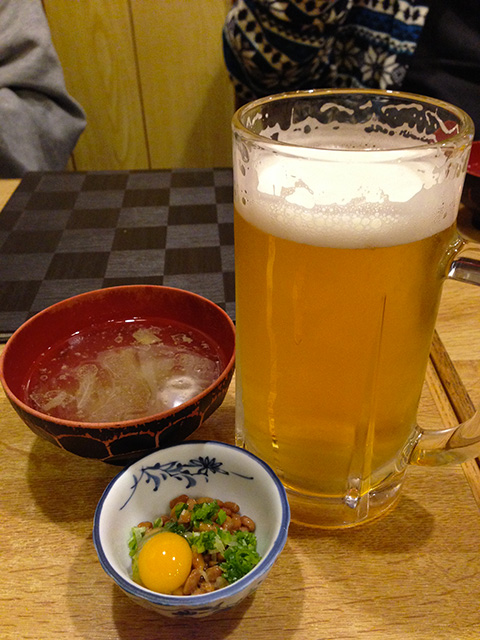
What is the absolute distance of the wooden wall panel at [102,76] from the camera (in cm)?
282

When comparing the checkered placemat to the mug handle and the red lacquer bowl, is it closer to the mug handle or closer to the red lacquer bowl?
the red lacquer bowl

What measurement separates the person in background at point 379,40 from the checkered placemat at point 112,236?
567 mm

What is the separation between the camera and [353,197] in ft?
1.62

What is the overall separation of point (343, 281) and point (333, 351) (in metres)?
0.08

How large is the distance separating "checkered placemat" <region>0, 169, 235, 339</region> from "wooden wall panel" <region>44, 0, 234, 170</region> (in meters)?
1.60

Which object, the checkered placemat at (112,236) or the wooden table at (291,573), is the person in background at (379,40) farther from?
the wooden table at (291,573)

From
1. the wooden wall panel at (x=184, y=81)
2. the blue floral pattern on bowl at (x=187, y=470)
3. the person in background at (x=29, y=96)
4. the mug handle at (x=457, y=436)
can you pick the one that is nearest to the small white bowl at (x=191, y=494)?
the blue floral pattern on bowl at (x=187, y=470)

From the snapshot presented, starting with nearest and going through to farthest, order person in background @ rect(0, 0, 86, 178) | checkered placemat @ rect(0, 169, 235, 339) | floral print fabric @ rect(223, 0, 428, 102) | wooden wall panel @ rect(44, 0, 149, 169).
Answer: checkered placemat @ rect(0, 169, 235, 339)
floral print fabric @ rect(223, 0, 428, 102)
person in background @ rect(0, 0, 86, 178)
wooden wall panel @ rect(44, 0, 149, 169)

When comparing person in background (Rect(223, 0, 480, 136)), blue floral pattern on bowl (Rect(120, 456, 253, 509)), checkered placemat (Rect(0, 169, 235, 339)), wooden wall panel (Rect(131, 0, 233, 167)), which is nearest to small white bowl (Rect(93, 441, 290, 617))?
blue floral pattern on bowl (Rect(120, 456, 253, 509))

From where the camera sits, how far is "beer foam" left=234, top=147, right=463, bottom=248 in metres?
0.49

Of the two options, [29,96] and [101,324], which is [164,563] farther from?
[29,96]

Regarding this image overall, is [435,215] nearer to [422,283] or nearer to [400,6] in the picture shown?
[422,283]

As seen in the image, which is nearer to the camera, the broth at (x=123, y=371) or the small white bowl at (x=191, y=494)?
the small white bowl at (x=191, y=494)

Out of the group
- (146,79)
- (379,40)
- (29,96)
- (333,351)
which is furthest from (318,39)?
(333,351)
